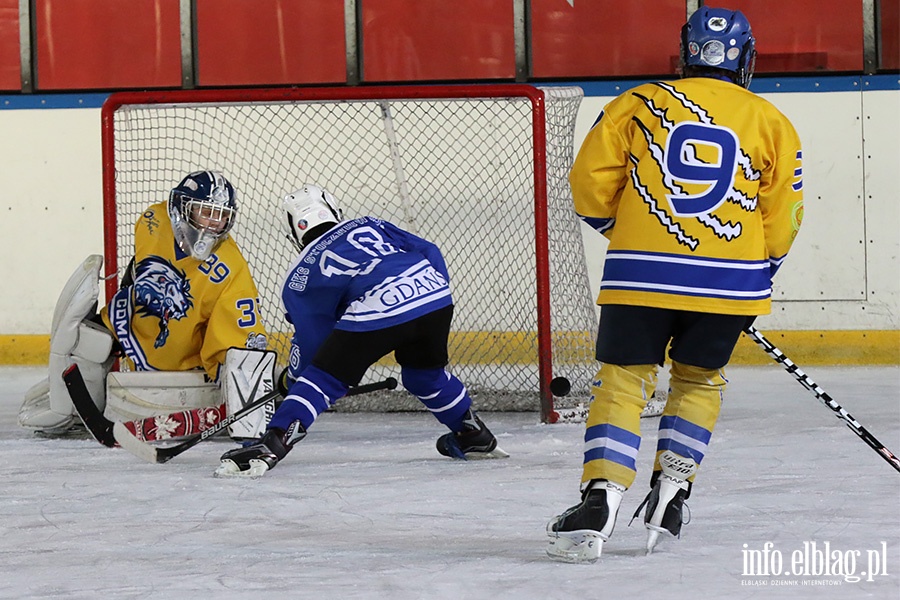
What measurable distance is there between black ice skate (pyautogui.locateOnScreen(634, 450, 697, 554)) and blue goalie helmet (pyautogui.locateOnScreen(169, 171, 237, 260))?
1.80m

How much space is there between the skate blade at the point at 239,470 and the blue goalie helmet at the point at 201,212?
2.59ft

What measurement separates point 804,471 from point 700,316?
3.34 ft

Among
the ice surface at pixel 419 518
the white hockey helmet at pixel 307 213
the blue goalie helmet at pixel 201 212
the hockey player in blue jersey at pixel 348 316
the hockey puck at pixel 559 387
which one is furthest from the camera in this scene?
the hockey puck at pixel 559 387

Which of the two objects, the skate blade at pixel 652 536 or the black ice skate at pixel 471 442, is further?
the black ice skate at pixel 471 442

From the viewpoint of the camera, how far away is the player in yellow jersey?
7.57 ft

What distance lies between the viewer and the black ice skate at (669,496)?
2373 mm

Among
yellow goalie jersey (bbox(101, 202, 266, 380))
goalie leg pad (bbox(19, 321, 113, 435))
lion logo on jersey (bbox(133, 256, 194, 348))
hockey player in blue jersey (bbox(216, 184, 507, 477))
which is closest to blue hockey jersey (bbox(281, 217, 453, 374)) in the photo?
hockey player in blue jersey (bbox(216, 184, 507, 477))

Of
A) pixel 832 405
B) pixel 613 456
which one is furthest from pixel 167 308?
pixel 832 405

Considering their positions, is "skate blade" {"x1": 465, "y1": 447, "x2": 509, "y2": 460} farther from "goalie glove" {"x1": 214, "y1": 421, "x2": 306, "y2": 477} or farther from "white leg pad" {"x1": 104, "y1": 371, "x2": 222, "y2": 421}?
"white leg pad" {"x1": 104, "y1": 371, "x2": 222, "y2": 421}

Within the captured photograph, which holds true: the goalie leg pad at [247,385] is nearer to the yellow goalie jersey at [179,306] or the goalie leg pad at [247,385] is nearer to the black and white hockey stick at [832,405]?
the yellow goalie jersey at [179,306]

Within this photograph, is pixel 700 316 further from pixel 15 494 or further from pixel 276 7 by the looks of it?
pixel 276 7

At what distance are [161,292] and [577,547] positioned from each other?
1.98 metres

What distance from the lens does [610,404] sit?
2316mm

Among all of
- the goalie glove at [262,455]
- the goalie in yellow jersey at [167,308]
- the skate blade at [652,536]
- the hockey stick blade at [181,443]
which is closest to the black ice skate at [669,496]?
the skate blade at [652,536]
